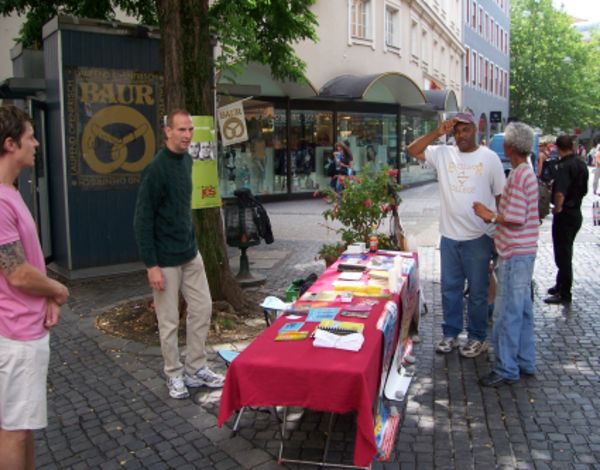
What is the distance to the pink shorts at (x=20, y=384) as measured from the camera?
288 cm

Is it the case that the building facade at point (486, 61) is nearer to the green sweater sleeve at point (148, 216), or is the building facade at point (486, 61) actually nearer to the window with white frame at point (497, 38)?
the window with white frame at point (497, 38)

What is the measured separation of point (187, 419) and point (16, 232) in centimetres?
215

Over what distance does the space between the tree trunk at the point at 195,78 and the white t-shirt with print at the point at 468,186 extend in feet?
8.34

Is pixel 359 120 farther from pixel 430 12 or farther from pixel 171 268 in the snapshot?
pixel 171 268

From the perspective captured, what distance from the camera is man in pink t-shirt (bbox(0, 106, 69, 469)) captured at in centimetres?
284

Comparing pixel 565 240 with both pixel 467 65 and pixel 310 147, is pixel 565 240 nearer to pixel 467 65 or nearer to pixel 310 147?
pixel 310 147

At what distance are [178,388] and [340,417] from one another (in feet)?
4.10

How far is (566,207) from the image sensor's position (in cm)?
753

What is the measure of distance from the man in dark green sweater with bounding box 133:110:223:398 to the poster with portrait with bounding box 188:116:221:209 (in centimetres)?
183

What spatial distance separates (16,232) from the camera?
9.32 ft

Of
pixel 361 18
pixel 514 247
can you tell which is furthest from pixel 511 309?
pixel 361 18

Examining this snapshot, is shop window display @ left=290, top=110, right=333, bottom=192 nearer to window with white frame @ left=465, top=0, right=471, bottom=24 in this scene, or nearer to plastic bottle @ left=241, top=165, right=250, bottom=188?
plastic bottle @ left=241, top=165, right=250, bottom=188

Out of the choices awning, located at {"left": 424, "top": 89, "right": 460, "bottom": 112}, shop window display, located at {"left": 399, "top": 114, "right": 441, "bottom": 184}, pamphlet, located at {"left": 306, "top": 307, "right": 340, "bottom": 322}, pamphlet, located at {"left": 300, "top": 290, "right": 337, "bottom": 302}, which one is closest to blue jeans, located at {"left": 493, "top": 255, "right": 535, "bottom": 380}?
pamphlet, located at {"left": 300, "top": 290, "right": 337, "bottom": 302}

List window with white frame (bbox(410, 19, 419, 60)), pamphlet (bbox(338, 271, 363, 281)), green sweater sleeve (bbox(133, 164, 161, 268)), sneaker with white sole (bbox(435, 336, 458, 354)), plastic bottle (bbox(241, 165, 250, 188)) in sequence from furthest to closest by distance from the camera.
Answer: window with white frame (bbox(410, 19, 419, 60)) → plastic bottle (bbox(241, 165, 250, 188)) → sneaker with white sole (bbox(435, 336, 458, 354)) → pamphlet (bbox(338, 271, 363, 281)) → green sweater sleeve (bbox(133, 164, 161, 268))
